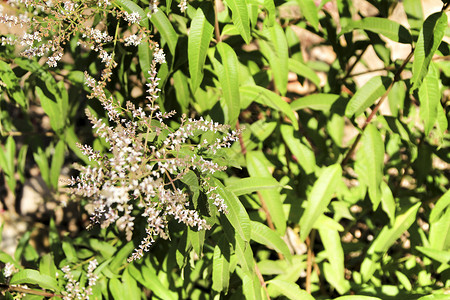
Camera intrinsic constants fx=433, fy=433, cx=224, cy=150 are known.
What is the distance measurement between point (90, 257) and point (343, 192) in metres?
1.73

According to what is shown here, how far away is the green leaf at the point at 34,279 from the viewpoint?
6.86ft

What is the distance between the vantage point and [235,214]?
163 cm

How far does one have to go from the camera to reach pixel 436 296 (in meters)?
2.01

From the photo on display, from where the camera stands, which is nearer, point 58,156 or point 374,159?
point 374,159

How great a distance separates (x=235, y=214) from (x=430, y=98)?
1146 mm

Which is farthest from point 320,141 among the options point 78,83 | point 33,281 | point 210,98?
point 33,281

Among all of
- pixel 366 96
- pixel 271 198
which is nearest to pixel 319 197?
pixel 271 198

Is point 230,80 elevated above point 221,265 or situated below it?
above

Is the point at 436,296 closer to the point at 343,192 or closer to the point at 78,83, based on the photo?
the point at 343,192

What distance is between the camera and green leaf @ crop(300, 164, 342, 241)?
2361 millimetres

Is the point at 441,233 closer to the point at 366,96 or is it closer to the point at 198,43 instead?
the point at 366,96

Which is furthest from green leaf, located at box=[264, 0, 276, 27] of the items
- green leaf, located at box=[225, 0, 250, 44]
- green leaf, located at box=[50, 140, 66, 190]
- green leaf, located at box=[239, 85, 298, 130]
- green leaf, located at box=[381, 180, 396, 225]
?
green leaf, located at box=[50, 140, 66, 190]

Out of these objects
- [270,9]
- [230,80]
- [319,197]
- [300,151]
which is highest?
[270,9]

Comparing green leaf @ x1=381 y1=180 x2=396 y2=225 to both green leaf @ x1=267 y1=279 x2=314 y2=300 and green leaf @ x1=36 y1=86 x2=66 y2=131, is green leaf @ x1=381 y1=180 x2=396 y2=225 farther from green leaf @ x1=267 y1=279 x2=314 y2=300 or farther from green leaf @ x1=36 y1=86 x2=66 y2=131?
green leaf @ x1=36 y1=86 x2=66 y2=131
